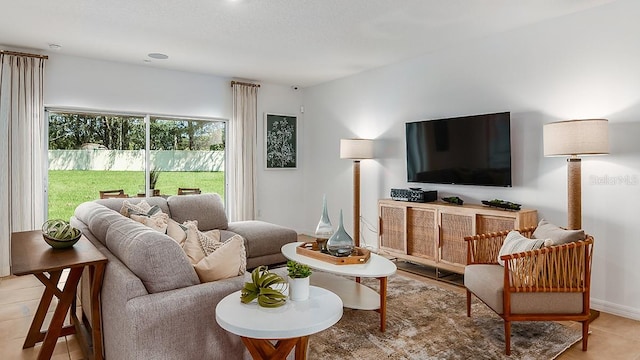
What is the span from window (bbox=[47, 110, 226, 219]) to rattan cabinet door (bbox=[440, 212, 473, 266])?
3.50m

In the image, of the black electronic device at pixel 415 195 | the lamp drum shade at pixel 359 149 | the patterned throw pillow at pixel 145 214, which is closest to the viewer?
the patterned throw pillow at pixel 145 214

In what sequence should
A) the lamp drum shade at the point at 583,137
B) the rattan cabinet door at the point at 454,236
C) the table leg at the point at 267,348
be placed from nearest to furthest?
the table leg at the point at 267,348
the lamp drum shade at the point at 583,137
the rattan cabinet door at the point at 454,236

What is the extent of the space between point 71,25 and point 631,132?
5076 millimetres

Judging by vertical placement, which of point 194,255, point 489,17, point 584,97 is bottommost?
point 194,255

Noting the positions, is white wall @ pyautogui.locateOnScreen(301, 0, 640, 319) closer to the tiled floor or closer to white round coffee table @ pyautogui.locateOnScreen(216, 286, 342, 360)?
the tiled floor

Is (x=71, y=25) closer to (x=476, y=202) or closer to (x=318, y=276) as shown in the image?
(x=318, y=276)

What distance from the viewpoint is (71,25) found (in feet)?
12.3

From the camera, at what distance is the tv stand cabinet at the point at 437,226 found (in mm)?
3723

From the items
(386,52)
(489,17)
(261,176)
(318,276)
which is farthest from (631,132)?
(261,176)

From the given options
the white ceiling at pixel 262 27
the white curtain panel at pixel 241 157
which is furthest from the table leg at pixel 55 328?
the white curtain panel at pixel 241 157

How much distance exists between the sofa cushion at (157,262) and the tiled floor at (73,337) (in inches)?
43.1

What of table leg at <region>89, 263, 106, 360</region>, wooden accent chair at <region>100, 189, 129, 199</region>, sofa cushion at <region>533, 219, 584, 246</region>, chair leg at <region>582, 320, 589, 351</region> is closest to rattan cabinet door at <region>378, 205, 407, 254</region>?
sofa cushion at <region>533, 219, 584, 246</region>

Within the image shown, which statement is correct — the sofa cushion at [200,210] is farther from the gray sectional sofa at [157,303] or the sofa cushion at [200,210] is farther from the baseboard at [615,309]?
the baseboard at [615,309]

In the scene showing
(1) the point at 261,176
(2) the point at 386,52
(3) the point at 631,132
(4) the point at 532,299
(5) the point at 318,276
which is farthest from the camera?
(1) the point at 261,176
